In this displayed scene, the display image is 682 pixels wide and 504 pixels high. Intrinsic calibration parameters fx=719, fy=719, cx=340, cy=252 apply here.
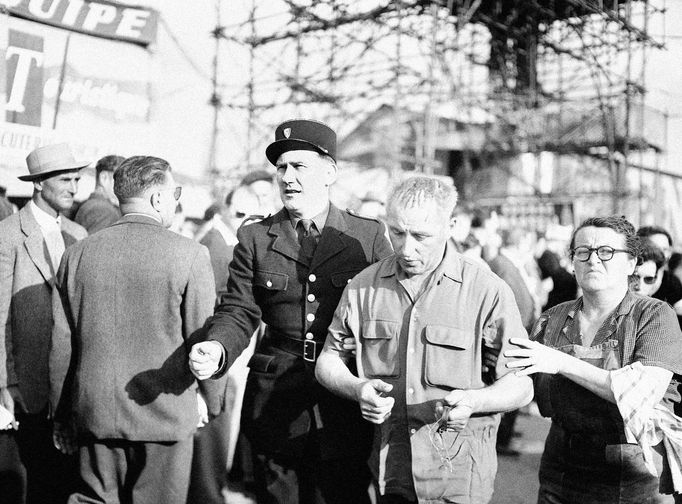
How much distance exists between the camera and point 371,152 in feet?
82.0

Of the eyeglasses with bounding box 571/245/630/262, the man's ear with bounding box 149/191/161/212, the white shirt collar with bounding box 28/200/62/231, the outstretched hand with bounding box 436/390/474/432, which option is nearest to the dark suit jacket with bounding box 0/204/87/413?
the white shirt collar with bounding box 28/200/62/231

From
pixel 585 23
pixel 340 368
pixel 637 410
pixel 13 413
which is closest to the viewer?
pixel 637 410

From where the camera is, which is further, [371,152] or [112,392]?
[371,152]

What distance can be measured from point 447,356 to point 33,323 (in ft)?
7.28

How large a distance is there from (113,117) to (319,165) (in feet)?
16.4

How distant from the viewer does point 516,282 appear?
21.1 feet

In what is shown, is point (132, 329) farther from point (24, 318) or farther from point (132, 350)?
point (24, 318)

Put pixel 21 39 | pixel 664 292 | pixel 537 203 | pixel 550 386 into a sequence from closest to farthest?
pixel 550 386 → pixel 664 292 → pixel 21 39 → pixel 537 203

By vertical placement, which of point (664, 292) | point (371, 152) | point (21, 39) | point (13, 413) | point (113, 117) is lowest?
point (13, 413)

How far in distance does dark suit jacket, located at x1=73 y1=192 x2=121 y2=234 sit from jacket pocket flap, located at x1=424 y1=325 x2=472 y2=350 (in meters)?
2.82

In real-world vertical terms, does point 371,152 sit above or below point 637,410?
above

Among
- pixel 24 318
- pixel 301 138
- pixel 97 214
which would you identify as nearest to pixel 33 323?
pixel 24 318

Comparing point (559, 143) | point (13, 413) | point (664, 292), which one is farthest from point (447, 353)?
point (559, 143)

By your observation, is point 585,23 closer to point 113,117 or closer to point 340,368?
point 113,117
